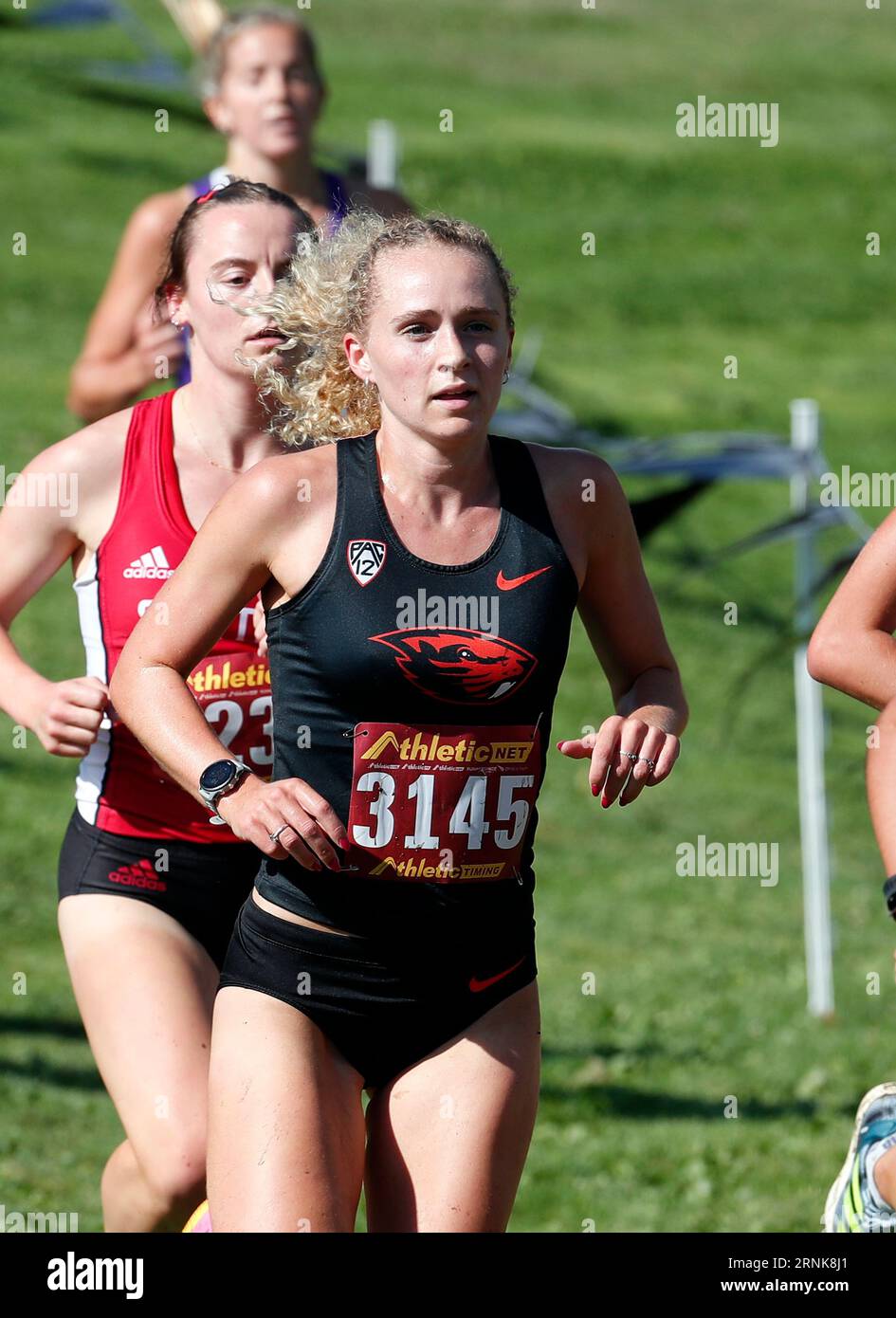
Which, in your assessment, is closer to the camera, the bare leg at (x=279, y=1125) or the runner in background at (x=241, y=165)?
the bare leg at (x=279, y=1125)

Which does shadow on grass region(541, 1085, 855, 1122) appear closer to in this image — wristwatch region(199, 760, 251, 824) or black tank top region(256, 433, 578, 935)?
black tank top region(256, 433, 578, 935)

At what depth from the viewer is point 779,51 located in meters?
24.7

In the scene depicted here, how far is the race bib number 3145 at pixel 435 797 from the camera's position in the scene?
9.61 feet

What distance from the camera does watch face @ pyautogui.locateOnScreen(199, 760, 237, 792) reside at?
2.90 meters

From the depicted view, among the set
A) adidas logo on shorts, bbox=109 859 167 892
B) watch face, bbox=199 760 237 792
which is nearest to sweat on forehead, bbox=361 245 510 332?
watch face, bbox=199 760 237 792

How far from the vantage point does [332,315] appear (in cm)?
322

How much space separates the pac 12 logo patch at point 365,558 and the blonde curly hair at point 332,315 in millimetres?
410

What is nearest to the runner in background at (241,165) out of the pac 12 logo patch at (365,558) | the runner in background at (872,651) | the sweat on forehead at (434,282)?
the sweat on forehead at (434,282)

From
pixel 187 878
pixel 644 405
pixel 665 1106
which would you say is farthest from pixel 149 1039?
pixel 644 405

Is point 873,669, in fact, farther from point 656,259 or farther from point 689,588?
point 656,259

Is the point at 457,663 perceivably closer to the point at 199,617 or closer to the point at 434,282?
the point at 199,617

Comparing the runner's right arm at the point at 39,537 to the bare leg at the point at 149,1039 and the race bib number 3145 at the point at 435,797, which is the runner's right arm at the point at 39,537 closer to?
the bare leg at the point at 149,1039

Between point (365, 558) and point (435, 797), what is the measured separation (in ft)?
1.30

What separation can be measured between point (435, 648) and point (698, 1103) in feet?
12.0
